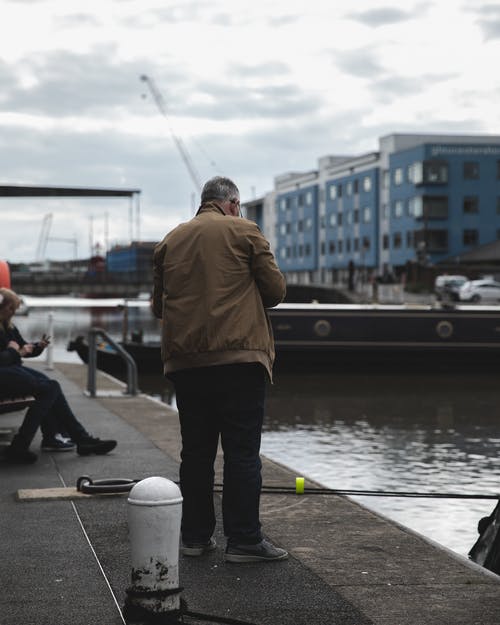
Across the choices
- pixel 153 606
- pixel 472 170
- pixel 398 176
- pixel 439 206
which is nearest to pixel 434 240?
pixel 439 206

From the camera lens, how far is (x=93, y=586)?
4922mm

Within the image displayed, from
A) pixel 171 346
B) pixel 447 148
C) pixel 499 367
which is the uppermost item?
pixel 447 148

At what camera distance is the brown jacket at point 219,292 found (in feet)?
17.3

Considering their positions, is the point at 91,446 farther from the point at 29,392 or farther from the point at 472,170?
the point at 472,170

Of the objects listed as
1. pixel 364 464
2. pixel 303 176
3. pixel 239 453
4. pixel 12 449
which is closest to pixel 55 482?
pixel 12 449

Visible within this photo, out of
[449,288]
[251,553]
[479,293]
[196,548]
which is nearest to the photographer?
[251,553]

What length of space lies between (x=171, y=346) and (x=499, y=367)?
2622 centimetres

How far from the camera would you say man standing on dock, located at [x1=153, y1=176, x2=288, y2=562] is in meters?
5.27

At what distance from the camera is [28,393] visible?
29.5 feet

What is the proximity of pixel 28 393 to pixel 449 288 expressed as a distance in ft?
207

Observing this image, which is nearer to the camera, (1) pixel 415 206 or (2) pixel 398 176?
(1) pixel 415 206

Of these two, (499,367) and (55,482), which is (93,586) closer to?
(55,482)

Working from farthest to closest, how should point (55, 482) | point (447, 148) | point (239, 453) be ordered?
1. point (447, 148)
2. point (55, 482)
3. point (239, 453)

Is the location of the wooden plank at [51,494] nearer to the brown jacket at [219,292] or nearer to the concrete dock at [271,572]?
the concrete dock at [271,572]
